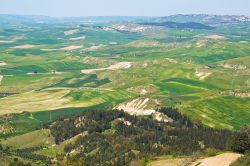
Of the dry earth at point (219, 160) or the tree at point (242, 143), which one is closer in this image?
the dry earth at point (219, 160)

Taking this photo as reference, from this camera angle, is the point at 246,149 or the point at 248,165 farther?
the point at 246,149

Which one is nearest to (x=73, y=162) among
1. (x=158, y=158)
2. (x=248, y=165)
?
(x=158, y=158)

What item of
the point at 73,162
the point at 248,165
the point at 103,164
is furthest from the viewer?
the point at 103,164

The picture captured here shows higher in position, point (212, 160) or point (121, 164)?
point (212, 160)

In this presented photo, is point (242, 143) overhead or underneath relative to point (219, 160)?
underneath

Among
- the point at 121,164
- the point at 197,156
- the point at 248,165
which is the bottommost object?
the point at 121,164

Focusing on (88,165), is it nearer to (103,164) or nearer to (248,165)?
(103,164)

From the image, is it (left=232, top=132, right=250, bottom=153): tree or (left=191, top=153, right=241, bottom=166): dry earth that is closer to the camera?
(left=191, top=153, right=241, bottom=166): dry earth

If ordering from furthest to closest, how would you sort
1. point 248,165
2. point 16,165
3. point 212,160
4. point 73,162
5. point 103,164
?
point 103,164
point 16,165
point 73,162
point 212,160
point 248,165

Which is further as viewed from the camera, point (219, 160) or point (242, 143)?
point (242, 143)
